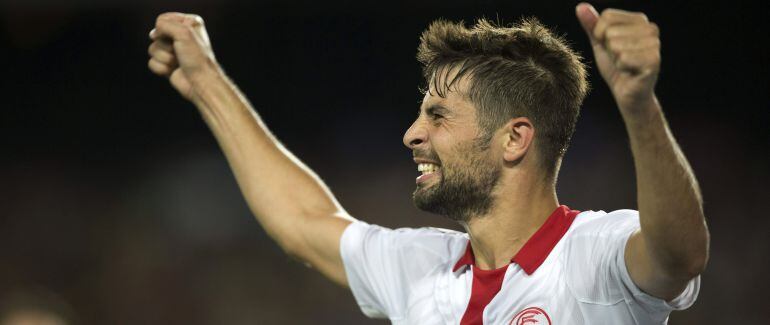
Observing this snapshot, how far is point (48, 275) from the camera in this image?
6.16 m

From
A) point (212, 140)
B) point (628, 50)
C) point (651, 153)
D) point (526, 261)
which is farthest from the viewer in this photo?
point (212, 140)

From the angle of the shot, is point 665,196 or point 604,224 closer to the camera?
point 665,196

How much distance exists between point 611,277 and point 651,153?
441 mm

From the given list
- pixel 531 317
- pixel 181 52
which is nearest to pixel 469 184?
pixel 531 317

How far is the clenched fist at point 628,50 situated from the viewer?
149 centimetres

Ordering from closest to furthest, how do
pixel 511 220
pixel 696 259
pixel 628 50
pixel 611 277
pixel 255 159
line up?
pixel 628 50
pixel 696 259
pixel 611 277
pixel 511 220
pixel 255 159

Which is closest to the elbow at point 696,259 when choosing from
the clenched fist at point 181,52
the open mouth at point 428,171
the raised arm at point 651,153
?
Answer: the raised arm at point 651,153

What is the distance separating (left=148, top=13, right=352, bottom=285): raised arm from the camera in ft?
8.42

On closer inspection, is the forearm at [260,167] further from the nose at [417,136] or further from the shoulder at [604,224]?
the shoulder at [604,224]

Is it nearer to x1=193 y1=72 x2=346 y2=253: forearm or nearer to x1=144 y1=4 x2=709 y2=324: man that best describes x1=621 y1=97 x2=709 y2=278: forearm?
x1=144 y1=4 x2=709 y2=324: man

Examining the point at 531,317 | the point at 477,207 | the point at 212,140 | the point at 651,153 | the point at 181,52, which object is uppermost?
the point at 181,52

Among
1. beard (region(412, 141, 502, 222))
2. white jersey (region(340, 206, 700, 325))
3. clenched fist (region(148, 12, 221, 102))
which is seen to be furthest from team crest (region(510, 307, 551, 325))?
clenched fist (region(148, 12, 221, 102))

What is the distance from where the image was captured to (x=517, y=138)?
2395 millimetres

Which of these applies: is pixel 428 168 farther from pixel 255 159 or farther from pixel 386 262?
pixel 255 159
